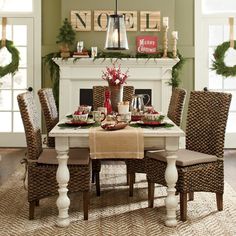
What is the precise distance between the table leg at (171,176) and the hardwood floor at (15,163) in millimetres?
1426

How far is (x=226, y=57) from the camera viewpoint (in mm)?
7184

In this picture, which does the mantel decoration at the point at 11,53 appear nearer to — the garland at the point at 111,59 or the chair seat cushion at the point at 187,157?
the garland at the point at 111,59

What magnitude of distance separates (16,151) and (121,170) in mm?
1951

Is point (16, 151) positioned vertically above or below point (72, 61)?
below

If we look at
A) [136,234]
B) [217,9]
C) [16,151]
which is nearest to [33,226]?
[136,234]

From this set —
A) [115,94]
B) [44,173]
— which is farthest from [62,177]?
[115,94]

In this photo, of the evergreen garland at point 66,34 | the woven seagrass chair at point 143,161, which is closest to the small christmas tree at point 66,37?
the evergreen garland at point 66,34

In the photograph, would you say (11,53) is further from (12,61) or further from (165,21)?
(165,21)

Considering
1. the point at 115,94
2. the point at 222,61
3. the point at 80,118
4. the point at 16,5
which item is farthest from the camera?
the point at 16,5

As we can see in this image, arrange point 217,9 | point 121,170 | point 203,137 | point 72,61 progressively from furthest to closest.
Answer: point 217,9
point 72,61
point 121,170
point 203,137

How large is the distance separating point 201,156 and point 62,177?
1.08 metres

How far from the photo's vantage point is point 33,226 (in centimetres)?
359

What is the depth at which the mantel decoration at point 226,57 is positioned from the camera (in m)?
7.13

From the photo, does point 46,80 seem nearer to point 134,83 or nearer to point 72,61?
point 72,61
